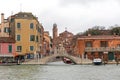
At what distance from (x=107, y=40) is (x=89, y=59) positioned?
6.65 metres

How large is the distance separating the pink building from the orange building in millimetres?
14769

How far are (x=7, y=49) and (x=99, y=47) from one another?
19.1 meters

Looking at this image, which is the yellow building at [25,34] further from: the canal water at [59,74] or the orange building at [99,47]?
the canal water at [59,74]

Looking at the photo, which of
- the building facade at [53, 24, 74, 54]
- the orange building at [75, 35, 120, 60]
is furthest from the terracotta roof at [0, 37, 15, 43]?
the building facade at [53, 24, 74, 54]

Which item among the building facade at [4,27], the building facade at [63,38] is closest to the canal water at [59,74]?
the building facade at [4,27]

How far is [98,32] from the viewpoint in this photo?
137500 millimetres

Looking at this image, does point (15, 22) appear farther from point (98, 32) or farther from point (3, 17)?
point (98, 32)

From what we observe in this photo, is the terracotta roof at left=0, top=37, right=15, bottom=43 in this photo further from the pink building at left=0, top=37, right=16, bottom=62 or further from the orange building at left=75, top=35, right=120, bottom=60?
the orange building at left=75, top=35, right=120, bottom=60

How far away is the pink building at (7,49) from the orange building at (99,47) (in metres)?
14.8

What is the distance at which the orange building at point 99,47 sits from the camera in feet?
315

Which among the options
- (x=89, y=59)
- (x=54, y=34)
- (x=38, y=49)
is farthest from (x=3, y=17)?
(x=54, y=34)

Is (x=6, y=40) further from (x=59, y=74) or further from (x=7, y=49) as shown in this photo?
(x=59, y=74)

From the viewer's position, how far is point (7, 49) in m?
90.8

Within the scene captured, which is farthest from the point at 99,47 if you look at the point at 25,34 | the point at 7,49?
the point at 7,49
